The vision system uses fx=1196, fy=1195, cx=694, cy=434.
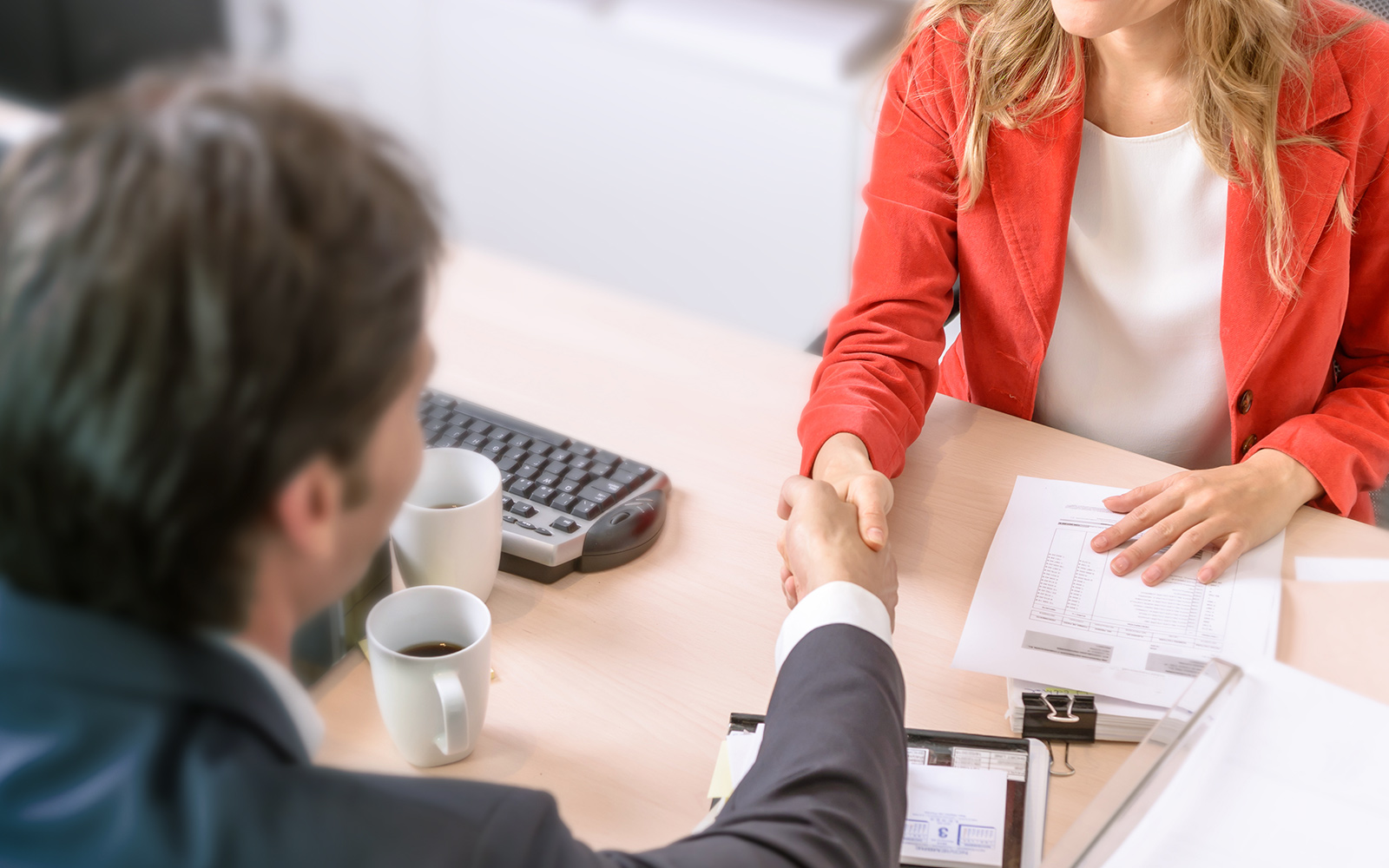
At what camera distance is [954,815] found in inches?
29.0

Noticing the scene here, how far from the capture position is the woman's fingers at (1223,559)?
0.94 m

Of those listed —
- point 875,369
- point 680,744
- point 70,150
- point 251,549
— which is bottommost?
point 680,744

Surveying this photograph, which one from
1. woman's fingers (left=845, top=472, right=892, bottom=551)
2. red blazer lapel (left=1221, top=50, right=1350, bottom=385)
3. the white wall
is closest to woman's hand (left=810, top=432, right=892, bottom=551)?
woman's fingers (left=845, top=472, right=892, bottom=551)

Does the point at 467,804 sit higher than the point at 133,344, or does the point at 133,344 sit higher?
the point at 133,344

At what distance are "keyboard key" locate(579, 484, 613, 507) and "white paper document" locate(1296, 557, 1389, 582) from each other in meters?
0.56

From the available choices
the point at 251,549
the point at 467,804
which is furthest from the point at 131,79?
the point at 467,804

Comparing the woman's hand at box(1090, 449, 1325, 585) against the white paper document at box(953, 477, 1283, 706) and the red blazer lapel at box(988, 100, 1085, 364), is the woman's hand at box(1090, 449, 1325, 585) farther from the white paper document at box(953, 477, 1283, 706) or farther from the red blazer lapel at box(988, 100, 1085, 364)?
the red blazer lapel at box(988, 100, 1085, 364)

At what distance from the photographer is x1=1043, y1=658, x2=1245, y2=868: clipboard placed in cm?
70

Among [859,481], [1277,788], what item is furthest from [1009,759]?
[859,481]

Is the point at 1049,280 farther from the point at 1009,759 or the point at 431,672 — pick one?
the point at 431,672

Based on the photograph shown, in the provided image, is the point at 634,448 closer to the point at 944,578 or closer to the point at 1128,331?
the point at 944,578

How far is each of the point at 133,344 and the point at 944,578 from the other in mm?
687

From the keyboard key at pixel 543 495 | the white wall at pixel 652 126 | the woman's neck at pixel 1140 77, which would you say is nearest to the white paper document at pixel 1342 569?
the woman's neck at pixel 1140 77

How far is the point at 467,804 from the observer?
0.52 m
